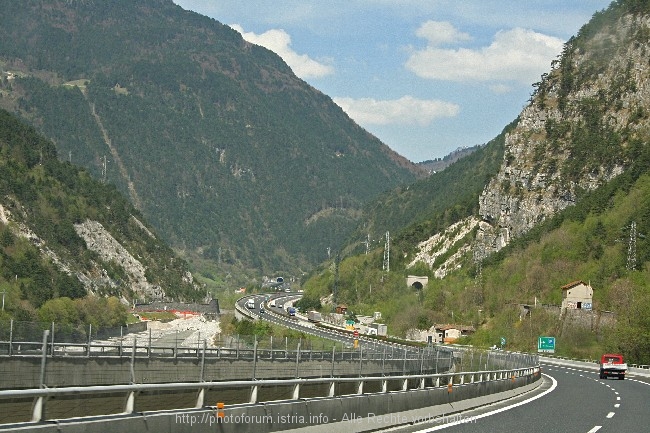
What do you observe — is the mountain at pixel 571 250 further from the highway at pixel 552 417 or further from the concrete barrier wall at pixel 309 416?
the concrete barrier wall at pixel 309 416

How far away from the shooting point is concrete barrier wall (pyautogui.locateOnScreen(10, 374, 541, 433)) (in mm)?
13402

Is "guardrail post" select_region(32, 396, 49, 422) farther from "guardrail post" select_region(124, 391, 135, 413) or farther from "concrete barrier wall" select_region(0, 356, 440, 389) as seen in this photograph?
"concrete barrier wall" select_region(0, 356, 440, 389)

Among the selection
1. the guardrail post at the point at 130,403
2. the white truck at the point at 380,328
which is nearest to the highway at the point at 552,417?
the guardrail post at the point at 130,403

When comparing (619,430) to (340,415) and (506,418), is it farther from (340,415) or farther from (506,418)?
(340,415)

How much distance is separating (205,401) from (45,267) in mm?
163178

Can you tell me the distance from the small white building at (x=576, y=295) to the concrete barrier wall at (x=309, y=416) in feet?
365

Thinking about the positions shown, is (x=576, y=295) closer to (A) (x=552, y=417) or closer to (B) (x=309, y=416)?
(A) (x=552, y=417)

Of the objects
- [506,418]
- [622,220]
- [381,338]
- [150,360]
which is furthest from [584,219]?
[506,418]

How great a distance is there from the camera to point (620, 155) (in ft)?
609

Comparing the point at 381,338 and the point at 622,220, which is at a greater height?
the point at 622,220

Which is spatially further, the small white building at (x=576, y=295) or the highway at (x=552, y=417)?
the small white building at (x=576, y=295)

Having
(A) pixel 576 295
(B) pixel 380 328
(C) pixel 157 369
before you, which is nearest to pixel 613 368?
(C) pixel 157 369

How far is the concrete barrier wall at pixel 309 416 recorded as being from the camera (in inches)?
528

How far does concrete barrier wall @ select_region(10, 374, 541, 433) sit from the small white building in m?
111
